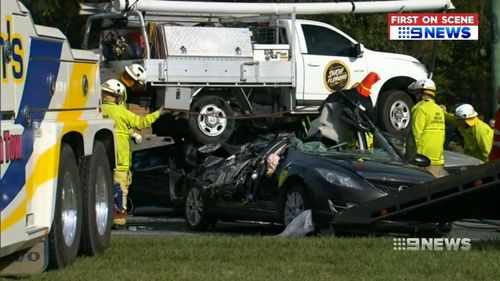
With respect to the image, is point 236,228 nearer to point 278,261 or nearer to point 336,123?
point 336,123

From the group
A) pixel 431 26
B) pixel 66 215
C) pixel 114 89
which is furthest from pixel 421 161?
pixel 431 26

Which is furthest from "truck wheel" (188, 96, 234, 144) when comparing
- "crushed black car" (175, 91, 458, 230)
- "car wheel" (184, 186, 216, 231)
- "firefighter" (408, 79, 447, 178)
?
"firefighter" (408, 79, 447, 178)

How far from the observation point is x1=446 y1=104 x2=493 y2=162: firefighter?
15.7m

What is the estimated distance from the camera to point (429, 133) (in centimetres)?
1470

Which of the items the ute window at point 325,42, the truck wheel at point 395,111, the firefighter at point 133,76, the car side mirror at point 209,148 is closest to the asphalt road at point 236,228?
the car side mirror at point 209,148

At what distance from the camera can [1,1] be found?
7.68 m


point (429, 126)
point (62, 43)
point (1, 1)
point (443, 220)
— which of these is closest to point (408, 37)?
point (429, 126)

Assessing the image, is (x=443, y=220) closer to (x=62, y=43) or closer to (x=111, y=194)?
(x=111, y=194)

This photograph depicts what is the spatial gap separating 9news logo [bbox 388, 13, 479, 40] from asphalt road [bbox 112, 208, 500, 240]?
16.2ft

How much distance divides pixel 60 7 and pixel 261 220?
13.6 m

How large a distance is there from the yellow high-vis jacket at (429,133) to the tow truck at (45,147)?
5.46 metres

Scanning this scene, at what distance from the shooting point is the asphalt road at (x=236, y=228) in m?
13.9

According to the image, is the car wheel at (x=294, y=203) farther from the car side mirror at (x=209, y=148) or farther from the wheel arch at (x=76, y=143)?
the car side mirror at (x=209, y=148)

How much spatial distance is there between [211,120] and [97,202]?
8.39 metres
